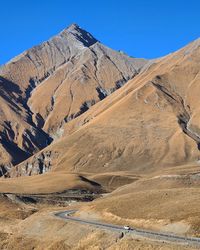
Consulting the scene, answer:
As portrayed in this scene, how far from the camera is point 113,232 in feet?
185

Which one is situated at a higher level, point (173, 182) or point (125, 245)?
point (125, 245)

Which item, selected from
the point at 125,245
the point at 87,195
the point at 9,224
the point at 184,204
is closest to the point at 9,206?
the point at 87,195

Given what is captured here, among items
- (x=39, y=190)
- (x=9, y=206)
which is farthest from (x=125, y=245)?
(x=39, y=190)

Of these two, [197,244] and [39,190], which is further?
[39,190]

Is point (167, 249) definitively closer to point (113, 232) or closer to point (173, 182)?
point (113, 232)

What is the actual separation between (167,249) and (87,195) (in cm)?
14199

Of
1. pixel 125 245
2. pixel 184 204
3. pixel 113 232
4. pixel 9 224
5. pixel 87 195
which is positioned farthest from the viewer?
pixel 87 195

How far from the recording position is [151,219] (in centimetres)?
6372

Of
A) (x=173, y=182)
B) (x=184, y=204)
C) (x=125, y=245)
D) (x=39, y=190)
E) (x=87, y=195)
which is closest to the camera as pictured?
(x=125, y=245)

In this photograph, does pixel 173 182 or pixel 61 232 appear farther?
pixel 173 182

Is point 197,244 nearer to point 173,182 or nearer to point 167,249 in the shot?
point 167,249

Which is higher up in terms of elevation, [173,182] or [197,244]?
[197,244]

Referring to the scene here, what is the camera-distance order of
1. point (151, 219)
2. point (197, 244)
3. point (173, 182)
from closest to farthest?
point (197, 244), point (151, 219), point (173, 182)

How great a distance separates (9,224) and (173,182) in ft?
204
